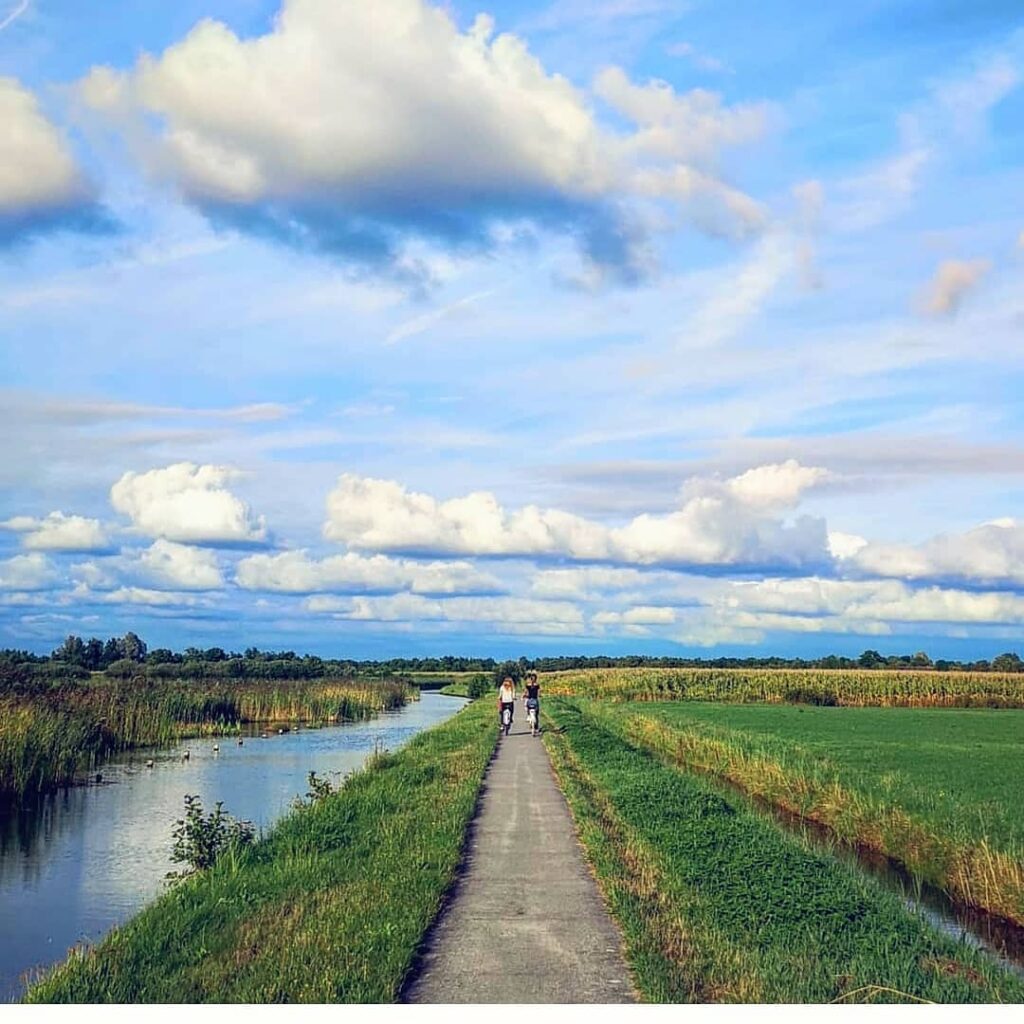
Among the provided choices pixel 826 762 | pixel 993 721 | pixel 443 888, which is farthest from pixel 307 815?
pixel 993 721

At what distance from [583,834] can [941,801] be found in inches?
347

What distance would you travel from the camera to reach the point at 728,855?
12609 mm

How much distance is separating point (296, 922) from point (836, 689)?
69.4m

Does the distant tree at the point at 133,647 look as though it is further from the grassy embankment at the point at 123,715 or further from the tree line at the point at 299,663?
the grassy embankment at the point at 123,715

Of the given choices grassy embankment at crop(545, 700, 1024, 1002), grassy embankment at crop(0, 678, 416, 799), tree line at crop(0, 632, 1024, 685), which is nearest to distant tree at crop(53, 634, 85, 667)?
tree line at crop(0, 632, 1024, 685)

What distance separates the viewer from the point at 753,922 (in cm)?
957

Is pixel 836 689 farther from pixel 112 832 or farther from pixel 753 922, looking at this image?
pixel 753 922

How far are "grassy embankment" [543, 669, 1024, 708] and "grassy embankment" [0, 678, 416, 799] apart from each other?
61.1 ft

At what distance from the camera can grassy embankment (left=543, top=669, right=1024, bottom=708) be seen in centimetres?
7200

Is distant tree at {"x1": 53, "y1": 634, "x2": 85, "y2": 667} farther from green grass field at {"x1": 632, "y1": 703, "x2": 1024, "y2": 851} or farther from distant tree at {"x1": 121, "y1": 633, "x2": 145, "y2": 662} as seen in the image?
green grass field at {"x1": 632, "y1": 703, "x2": 1024, "y2": 851}

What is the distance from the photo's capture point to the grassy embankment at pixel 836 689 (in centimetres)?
7200

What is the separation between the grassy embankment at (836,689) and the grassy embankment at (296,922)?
57.4 metres

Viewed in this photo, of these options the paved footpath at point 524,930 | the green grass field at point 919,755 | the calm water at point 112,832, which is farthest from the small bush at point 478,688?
the paved footpath at point 524,930
